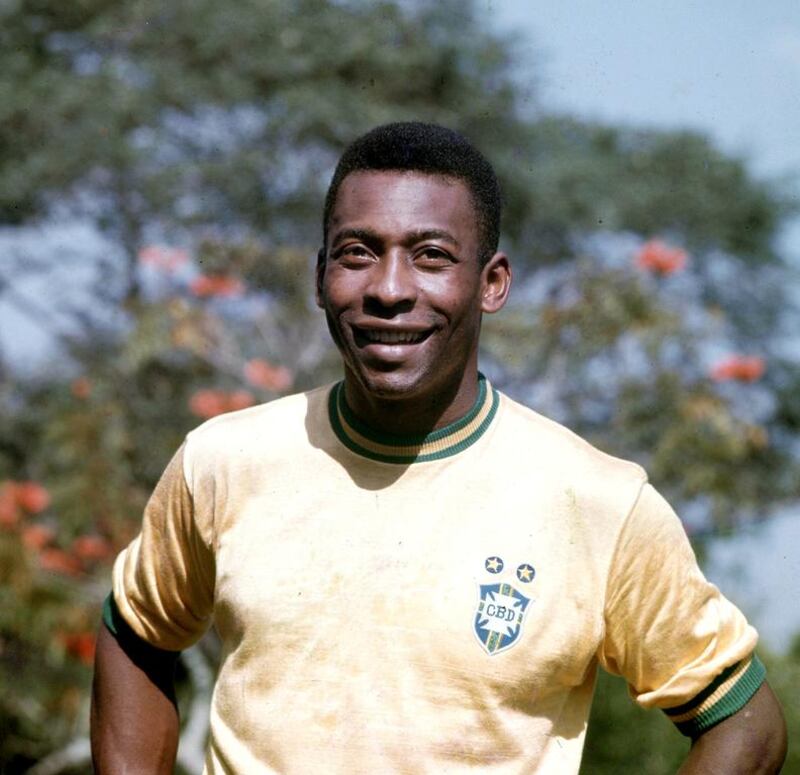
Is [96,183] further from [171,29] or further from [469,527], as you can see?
[469,527]

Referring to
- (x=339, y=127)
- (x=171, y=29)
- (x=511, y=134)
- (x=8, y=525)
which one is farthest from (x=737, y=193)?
(x=8, y=525)

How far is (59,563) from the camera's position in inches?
297

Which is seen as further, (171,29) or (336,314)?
(171,29)

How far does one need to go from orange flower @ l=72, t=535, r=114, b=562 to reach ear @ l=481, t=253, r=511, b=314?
4.79m

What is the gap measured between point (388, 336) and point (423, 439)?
23cm

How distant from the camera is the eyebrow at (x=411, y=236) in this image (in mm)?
2916

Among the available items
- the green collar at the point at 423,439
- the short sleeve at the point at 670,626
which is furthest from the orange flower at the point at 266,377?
the short sleeve at the point at 670,626

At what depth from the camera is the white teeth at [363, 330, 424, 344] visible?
2.89m

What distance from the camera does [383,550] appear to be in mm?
2859

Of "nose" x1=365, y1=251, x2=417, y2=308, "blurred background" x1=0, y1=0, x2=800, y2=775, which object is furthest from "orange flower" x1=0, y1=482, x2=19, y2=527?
"nose" x1=365, y1=251, x2=417, y2=308

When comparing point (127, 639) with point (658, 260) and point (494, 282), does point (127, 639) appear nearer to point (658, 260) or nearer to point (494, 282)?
point (494, 282)

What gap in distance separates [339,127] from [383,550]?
6961 millimetres

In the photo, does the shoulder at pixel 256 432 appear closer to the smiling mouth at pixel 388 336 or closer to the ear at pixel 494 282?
the smiling mouth at pixel 388 336

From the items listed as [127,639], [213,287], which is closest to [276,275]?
[213,287]
